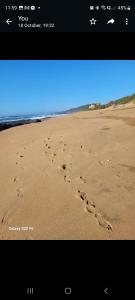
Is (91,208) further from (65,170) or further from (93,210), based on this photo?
(65,170)

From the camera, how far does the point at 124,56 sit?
80.0 inches

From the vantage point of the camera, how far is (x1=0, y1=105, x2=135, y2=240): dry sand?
2.27m

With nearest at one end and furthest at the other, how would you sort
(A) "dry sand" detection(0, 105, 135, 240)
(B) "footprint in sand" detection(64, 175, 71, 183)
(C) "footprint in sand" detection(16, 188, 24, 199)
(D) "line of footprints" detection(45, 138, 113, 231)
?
(A) "dry sand" detection(0, 105, 135, 240) → (D) "line of footprints" detection(45, 138, 113, 231) → (C) "footprint in sand" detection(16, 188, 24, 199) → (B) "footprint in sand" detection(64, 175, 71, 183)

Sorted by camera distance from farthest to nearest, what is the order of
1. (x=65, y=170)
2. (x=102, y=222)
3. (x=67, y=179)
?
(x=65, y=170) → (x=67, y=179) → (x=102, y=222)

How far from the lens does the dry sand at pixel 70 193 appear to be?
2.27m

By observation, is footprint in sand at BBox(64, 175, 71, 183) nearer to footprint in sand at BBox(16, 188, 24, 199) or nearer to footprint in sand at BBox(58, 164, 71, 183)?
footprint in sand at BBox(58, 164, 71, 183)

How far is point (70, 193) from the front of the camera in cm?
298

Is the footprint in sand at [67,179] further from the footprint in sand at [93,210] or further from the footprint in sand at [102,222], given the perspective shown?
the footprint in sand at [102,222]
